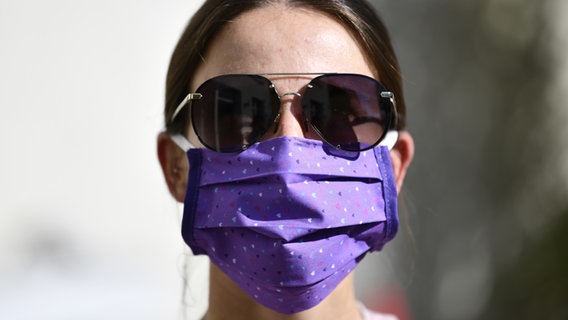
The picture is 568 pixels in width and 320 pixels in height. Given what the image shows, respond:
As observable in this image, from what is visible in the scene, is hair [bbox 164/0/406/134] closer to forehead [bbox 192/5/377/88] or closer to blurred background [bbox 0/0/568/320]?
forehead [bbox 192/5/377/88]

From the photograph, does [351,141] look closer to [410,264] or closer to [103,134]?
[103,134]

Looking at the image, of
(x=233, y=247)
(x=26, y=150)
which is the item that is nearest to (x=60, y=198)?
(x=26, y=150)

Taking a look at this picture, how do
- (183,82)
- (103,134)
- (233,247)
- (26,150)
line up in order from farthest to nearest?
(103,134) → (26,150) → (183,82) → (233,247)

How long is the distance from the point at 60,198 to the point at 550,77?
3606mm

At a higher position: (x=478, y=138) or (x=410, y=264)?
(x=478, y=138)

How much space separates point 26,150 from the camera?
3145 mm

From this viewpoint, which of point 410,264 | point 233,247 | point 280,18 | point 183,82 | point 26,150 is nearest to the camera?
point 233,247

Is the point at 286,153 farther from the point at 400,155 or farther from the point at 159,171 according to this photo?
the point at 159,171

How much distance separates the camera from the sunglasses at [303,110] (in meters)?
1.78

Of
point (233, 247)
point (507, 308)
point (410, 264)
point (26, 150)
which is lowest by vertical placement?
point (507, 308)

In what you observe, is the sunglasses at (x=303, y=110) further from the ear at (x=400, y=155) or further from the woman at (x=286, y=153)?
the ear at (x=400, y=155)

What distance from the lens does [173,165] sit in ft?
6.79

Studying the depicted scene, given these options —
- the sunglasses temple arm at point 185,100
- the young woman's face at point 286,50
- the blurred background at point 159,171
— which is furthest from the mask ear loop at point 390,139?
the blurred background at point 159,171

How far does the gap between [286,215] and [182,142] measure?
46 cm
